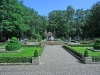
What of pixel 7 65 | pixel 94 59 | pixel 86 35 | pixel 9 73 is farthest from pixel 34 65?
pixel 86 35

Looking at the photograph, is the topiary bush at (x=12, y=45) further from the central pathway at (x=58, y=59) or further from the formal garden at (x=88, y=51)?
the formal garden at (x=88, y=51)

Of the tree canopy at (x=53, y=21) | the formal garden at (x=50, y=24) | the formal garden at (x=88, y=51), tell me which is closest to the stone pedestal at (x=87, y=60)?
the formal garden at (x=88, y=51)

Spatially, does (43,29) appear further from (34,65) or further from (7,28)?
(34,65)

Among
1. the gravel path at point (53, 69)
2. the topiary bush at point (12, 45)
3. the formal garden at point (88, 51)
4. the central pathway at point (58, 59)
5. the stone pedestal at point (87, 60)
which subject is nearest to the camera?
the gravel path at point (53, 69)

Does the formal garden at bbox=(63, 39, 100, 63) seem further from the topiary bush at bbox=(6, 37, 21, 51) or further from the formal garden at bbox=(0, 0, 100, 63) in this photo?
the formal garden at bbox=(0, 0, 100, 63)

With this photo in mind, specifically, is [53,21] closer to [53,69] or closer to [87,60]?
[87,60]

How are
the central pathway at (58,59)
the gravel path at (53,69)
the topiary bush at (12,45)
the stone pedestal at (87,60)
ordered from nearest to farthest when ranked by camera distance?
the gravel path at (53,69), the stone pedestal at (87,60), the central pathway at (58,59), the topiary bush at (12,45)

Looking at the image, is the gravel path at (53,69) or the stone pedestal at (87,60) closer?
the gravel path at (53,69)

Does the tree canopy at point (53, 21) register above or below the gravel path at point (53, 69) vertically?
above

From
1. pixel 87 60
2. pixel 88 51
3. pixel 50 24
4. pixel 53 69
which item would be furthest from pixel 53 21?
pixel 53 69

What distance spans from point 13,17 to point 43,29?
34.7 meters

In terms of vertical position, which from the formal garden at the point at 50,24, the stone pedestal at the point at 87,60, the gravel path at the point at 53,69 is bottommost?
the gravel path at the point at 53,69

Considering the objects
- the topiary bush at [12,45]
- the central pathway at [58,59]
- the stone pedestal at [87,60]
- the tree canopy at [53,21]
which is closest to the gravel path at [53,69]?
the stone pedestal at [87,60]

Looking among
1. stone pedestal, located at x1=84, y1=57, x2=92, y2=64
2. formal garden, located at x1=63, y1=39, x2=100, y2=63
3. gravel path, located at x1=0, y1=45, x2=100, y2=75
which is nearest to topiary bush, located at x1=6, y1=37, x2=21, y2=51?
formal garden, located at x1=63, y1=39, x2=100, y2=63
